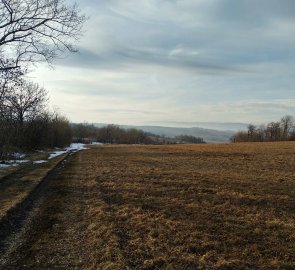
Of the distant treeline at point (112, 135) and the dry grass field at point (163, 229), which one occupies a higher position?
the distant treeline at point (112, 135)

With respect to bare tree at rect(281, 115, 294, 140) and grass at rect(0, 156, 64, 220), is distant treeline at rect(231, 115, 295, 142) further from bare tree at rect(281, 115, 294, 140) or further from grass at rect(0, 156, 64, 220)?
grass at rect(0, 156, 64, 220)

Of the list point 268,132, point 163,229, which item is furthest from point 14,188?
point 268,132

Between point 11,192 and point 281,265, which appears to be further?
point 11,192

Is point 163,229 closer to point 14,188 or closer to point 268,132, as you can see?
point 14,188

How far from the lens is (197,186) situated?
54.1ft

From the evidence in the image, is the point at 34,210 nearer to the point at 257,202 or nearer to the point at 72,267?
the point at 72,267

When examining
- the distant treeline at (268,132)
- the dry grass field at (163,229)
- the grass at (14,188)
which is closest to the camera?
the dry grass field at (163,229)

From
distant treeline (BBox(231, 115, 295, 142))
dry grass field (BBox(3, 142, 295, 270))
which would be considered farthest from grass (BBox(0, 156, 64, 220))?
distant treeline (BBox(231, 115, 295, 142))

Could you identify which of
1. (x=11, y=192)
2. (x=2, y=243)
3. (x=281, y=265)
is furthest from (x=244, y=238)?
(x=11, y=192)

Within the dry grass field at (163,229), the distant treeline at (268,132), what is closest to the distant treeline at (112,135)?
the distant treeline at (268,132)

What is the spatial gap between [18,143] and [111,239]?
4322 centimetres

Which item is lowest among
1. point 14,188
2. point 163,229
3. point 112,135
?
point 14,188

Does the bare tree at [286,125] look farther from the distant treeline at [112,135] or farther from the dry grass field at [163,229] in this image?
the dry grass field at [163,229]

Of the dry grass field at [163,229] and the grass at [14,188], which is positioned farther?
the grass at [14,188]
